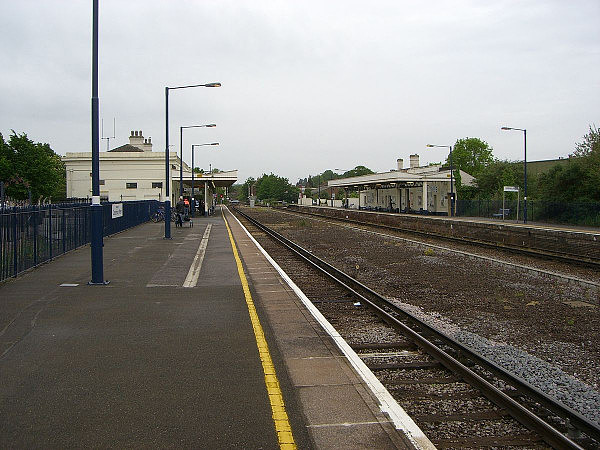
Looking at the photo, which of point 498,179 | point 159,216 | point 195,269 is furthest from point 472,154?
point 195,269

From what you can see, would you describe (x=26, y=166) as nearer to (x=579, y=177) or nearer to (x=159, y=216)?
(x=159, y=216)

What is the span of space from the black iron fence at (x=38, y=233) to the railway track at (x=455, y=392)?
23.1 feet

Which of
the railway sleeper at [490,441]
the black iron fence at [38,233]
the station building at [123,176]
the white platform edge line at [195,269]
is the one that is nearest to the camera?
the railway sleeper at [490,441]

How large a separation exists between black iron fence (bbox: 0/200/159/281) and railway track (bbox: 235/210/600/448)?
7054mm

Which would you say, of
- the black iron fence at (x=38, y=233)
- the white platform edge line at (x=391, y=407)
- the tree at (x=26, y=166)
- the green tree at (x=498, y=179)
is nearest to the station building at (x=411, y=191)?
the green tree at (x=498, y=179)

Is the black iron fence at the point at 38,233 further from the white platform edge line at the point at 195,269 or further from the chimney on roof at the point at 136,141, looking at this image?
the chimney on roof at the point at 136,141

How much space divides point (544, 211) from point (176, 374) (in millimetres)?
38422

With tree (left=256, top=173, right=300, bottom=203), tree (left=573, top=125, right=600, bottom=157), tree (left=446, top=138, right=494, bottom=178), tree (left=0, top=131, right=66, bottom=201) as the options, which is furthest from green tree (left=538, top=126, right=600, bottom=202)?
tree (left=256, top=173, right=300, bottom=203)

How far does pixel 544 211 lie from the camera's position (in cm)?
3947

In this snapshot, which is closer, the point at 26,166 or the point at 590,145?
the point at 590,145

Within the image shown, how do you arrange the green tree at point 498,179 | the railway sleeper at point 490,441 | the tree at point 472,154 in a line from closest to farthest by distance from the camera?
the railway sleeper at point 490,441 < the green tree at point 498,179 < the tree at point 472,154

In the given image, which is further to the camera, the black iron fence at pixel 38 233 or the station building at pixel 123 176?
the station building at pixel 123 176

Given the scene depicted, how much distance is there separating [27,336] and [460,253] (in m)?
15.7

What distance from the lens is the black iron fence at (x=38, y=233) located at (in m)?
11.8
